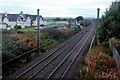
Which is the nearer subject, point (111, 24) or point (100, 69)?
point (100, 69)

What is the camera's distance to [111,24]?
112ft

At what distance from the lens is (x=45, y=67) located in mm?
24766

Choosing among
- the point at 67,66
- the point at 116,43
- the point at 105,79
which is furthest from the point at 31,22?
the point at 105,79

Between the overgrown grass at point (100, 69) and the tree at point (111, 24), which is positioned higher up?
the tree at point (111, 24)

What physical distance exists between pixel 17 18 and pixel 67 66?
3078 inches

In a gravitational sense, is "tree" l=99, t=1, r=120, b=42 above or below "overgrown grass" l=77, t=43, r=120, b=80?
above

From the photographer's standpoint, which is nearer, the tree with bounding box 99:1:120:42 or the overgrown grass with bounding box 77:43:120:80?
the overgrown grass with bounding box 77:43:120:80

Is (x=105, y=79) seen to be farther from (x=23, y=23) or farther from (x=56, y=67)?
(x=23, y=23)

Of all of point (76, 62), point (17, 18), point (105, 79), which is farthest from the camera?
point (17, 18)

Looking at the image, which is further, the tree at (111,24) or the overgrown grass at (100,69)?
the tree at (111,24)

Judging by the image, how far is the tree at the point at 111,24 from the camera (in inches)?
1333

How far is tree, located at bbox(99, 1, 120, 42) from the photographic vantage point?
1333 inches

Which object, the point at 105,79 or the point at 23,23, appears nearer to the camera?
the point at 105,79

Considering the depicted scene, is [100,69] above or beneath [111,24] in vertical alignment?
beneath
